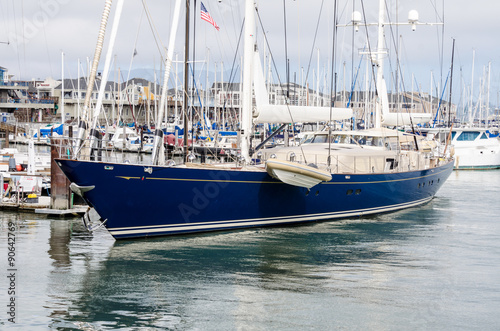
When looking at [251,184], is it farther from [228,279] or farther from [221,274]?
[228,279]

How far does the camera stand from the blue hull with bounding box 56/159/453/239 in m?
19.8

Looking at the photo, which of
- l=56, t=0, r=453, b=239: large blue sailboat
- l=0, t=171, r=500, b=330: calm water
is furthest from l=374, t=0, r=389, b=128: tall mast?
l=0, t=171, r=500, b=330: calm water

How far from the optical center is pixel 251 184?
2230 cm

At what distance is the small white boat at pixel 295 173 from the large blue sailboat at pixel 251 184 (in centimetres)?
3

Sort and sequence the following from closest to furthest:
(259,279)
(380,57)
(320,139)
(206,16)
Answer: (259,279), (206,16), (320,139), (380,57)

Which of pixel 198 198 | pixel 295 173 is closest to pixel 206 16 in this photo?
pixel 295 173

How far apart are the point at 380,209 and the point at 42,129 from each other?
59.8 m

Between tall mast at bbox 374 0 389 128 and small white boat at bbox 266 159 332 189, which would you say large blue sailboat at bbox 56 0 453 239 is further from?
tall mast at bbox 374 0 389 128

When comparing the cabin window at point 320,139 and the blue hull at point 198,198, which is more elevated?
the cabin window at point 320,139

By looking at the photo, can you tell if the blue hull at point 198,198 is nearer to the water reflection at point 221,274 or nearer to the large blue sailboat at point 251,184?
the large blue sailboat at point 251,184

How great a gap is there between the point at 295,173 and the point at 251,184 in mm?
1562

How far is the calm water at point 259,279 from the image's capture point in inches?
543

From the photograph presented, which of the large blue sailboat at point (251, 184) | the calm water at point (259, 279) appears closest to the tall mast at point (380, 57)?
the large blue sailboat at point (251, 184)

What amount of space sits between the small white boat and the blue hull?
738 millimetres
